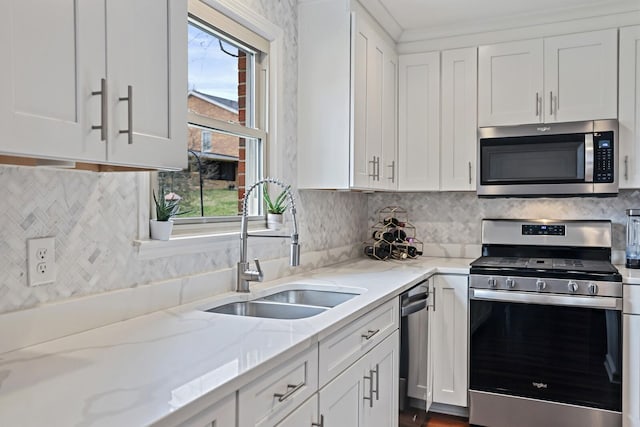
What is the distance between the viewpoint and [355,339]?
1.79 metres

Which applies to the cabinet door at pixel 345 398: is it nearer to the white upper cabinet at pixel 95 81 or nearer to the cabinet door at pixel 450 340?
the white upper cabinet at pixel 95 81

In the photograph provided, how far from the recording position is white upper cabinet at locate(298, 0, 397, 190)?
104 inches

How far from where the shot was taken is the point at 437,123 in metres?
3.30

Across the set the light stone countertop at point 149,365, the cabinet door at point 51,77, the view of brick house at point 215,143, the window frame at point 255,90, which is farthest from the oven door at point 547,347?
the cabinet door at point 51,77

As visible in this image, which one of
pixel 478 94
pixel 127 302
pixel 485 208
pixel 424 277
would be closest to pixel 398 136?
pixel 478 94

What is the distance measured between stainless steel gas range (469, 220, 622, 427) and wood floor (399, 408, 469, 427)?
0.48 ft

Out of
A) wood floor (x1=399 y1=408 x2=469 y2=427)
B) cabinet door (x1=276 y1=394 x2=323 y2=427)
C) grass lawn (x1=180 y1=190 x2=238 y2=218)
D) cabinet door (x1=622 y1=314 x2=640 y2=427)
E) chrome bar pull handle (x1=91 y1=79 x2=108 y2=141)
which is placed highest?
chrome bar pull handle (x1=91 y1=79 x2=108 y2=141)

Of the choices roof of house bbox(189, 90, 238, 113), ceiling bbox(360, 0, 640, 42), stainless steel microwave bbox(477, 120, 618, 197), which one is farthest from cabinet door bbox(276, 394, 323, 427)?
ceiling bbox(360, 0, 640, 42)

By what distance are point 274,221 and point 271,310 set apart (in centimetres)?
58

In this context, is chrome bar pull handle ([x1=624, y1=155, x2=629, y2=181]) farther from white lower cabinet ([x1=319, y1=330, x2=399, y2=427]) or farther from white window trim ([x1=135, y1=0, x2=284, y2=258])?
white window trim ([x1=135, y1=0, x2=284, y2=258])

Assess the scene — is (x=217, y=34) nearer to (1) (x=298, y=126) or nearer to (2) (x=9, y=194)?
(1) (x=298, y=126)

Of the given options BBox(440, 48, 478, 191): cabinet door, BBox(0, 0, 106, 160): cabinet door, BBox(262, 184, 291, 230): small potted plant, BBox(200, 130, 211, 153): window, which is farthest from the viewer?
BBox(440, 48, 478, 191): cabinet door

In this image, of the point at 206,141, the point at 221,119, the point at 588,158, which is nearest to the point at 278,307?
the point at 206,141

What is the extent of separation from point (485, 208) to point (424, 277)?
102cm
